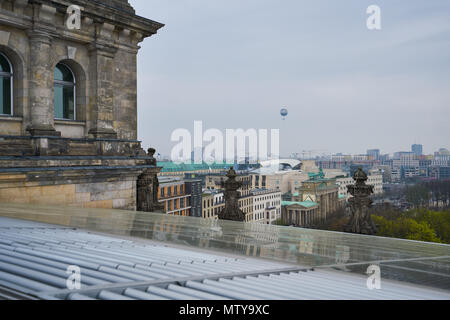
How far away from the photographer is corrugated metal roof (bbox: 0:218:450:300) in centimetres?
363

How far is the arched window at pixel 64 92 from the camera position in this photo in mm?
13023

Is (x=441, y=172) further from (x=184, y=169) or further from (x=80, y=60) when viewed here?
(x=80, y=60)

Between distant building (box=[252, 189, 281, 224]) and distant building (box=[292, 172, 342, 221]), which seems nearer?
distant building (box=[292, 172, 342, 221])

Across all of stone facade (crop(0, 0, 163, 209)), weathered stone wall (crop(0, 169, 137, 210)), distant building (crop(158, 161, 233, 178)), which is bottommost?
distant building (crop(158, 161, 233, 178))

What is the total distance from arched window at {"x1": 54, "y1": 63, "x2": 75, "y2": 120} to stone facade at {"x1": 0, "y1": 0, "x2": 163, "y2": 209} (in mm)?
147

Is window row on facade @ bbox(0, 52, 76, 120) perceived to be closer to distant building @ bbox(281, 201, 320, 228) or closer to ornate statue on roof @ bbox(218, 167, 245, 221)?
ornate statue on roof @ bbox(218, 167, 245, 221)

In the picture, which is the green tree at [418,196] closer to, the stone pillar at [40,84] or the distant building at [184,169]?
the distant building at [184,169]

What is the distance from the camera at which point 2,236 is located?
247 inches

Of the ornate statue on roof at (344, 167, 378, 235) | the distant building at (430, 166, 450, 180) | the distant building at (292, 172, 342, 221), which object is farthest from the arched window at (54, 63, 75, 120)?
the distant building at (430, 166, 450, 180)

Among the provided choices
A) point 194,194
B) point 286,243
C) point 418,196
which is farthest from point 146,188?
point 418,196

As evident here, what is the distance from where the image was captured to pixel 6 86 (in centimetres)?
1177

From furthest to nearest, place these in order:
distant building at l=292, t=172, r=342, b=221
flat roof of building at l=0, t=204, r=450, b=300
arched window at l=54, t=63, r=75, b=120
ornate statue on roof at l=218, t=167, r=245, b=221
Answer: distant building at l=292, t=172, r=342, b=221, ornate statue on roof at l=218, t=167, r=245, b=221, arched window at l=54, t=63, r=75, b=120, flat roof of building at l=0, t=204, r=450, b=300
